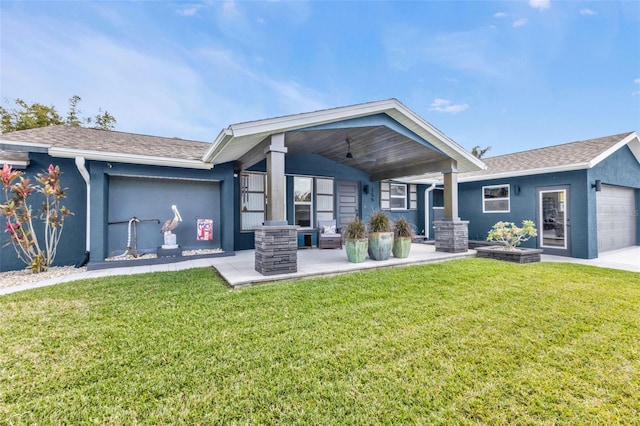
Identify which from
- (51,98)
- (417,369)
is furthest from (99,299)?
(51,98)

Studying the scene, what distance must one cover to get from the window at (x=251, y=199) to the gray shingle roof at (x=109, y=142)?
1.57 m

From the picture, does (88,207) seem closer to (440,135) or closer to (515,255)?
(440,135)

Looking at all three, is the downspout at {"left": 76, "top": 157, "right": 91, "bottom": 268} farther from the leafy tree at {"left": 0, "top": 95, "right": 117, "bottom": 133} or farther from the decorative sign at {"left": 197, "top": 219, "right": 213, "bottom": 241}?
the leafy tree at {"left": 0, "top": 95, "right": 117, "bottom": 133}

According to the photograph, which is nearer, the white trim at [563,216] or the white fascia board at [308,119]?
the white fascia board at [308,119]

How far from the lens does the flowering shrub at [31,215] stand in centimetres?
528

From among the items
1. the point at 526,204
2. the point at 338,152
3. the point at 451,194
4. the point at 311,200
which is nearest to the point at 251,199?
the point at 311,200

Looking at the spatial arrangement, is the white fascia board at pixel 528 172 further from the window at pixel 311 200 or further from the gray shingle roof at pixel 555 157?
the window at pixel 311 200

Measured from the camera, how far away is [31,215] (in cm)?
586

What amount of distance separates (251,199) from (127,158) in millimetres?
3390

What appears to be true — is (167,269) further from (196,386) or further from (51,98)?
(51,98)

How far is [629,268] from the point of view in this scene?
6.14m

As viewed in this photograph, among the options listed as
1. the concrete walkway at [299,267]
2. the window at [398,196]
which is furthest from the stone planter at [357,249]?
the window at [398,196]

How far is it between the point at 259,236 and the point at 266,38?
11.2 metres

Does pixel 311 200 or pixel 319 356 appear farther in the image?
pixel 311 200
